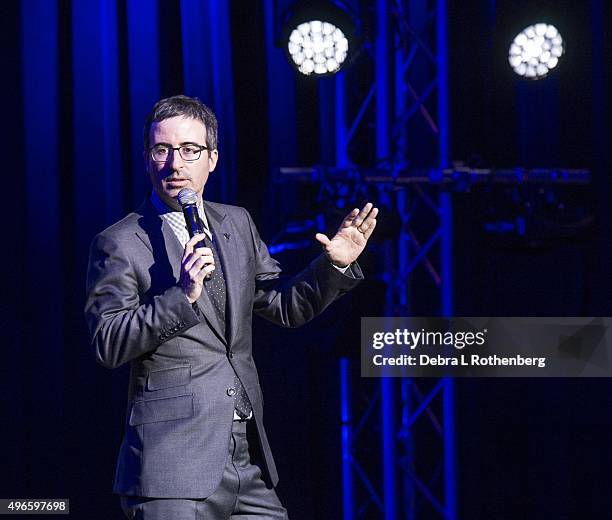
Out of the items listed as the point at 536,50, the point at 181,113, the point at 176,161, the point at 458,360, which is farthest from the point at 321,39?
the point at 458,360

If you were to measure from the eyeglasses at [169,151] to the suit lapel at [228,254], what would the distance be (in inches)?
6.9

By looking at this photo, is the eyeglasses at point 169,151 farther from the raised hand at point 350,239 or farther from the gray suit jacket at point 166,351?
the raised hand at point 350,239

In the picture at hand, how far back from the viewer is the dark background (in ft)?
11.2

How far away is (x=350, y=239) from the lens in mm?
2354

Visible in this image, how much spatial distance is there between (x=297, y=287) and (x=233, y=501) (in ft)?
1.93

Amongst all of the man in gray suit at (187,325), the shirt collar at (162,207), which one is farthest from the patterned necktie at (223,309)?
the shirt collar at (162,207)

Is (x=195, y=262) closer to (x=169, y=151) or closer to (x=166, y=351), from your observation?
(x=166, y=351)

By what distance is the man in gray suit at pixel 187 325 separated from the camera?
207 centimetres

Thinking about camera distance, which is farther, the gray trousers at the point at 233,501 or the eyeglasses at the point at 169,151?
the eyeglasses at the point at 169,151

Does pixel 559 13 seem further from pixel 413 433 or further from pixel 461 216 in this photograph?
pixel 413 433

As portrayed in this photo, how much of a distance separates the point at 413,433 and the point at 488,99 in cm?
146

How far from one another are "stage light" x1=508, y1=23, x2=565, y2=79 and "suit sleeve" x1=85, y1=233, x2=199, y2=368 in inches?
80.4

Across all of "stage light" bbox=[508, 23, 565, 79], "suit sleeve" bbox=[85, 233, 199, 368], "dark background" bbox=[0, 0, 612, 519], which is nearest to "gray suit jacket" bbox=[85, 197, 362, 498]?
"suit sleeve" bbox=[85, 233, 199, 368]

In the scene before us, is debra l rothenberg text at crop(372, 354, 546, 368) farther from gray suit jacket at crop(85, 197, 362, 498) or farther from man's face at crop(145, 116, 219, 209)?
man's face at crop(145, 116, 219, 209)
